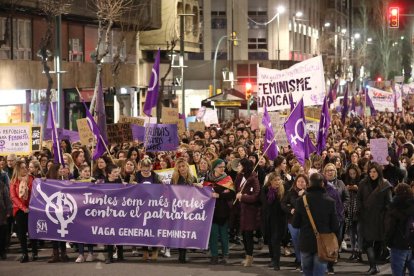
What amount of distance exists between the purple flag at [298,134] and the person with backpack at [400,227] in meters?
3.97

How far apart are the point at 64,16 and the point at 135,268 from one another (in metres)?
22.9

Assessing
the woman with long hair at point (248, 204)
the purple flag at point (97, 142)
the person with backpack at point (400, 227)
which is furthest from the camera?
the purple flag at point (97, 142)

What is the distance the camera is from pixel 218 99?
132ft

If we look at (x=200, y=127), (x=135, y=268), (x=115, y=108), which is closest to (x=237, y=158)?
(x=135, y=268)

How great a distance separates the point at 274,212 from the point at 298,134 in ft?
6.59

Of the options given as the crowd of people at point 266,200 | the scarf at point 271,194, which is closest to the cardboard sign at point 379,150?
the crowd of people at point 266,200

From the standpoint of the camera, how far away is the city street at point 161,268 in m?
14.3

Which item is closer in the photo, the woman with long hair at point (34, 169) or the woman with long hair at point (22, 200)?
the woman with long hair at point (22, 200)

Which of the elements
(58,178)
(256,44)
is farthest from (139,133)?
(256,44)

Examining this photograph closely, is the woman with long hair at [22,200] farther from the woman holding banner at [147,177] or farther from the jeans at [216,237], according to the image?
the jeans at [216,237]

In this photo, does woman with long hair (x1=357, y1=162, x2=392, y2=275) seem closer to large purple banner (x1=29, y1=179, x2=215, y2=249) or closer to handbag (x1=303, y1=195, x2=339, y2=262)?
large purple banner (x1=29, y1=179, x2=215, y2=249)

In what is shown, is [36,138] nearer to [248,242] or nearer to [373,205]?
[248,242]

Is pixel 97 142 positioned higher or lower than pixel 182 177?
higher

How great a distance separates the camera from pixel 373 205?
1436cm
